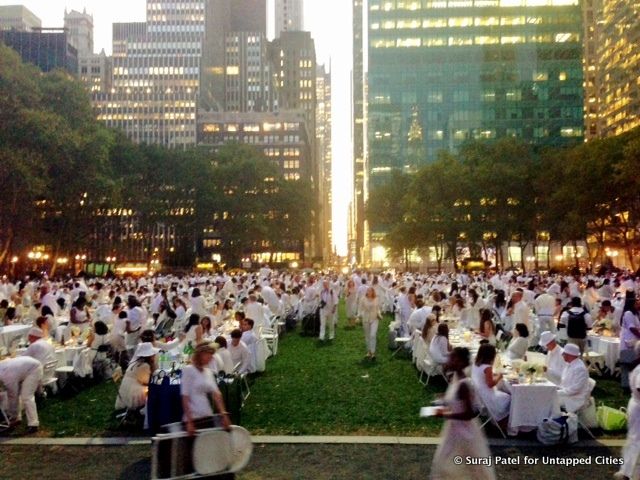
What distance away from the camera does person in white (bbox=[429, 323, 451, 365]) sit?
36.8ft

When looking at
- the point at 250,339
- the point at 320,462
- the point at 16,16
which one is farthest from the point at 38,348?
the point at 16,16

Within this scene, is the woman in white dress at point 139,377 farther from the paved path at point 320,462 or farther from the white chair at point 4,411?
the white chair at point 4,411

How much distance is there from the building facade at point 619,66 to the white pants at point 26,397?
109m

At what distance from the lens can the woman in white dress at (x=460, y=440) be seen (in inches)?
203

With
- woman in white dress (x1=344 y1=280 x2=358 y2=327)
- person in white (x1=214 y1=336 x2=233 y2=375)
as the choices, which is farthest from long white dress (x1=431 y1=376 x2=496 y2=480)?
woman in white dress (x1=344 y1=280 x2=358 y2=327)

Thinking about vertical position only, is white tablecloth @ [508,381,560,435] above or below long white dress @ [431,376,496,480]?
below

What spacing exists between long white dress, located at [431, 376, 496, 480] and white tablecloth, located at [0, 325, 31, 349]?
1232 centimetres

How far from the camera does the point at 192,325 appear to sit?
12930 millimetres

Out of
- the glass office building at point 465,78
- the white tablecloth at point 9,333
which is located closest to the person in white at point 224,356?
the white tablecloth at point 9,333

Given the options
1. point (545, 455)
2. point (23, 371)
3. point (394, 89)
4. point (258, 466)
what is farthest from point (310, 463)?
point (394, 89)

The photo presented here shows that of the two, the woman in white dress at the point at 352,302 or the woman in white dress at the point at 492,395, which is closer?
the woman in white dress at the point at 492,395

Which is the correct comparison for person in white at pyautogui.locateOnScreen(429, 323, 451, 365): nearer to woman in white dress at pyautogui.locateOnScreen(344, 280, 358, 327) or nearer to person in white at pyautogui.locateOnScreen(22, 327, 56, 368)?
person in white at pyautogui.locateOnScreen(22, 327, 56, 368)

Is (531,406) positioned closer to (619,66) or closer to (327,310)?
(327,310)

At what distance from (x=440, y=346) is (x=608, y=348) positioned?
4.13 m
